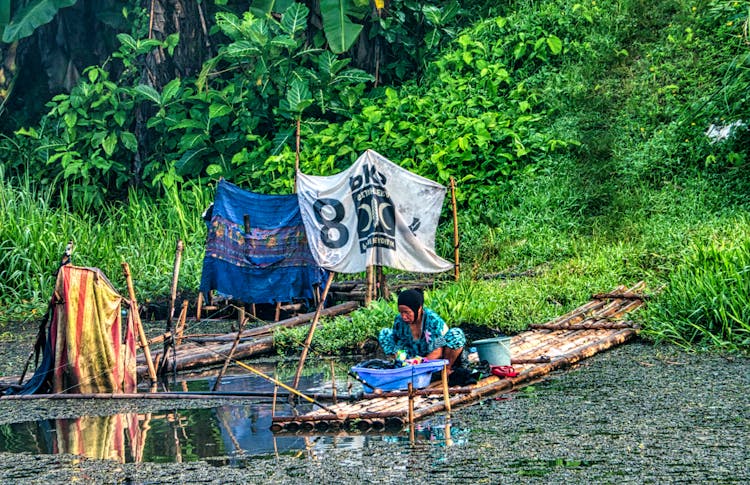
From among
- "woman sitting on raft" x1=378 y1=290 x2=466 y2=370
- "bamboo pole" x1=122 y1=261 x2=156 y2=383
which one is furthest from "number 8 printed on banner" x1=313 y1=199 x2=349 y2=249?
"woman sitting on raft" x1=378 y1=290 x2=466 y2=370

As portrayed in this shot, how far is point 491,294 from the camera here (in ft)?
38.6

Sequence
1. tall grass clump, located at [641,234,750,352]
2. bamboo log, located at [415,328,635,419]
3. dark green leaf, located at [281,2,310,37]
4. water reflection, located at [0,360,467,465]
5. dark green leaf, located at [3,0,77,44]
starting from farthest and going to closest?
dark green leaf, located at [281,2,310,37] < dark green leaf, located at [3,0,77,44] < tall grass clump, located at [641,234,750,352] < bamboo log, located at [415,328,635,419] < water reflection, located at [0,360,467,465]

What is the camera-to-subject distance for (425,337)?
8.12 meters

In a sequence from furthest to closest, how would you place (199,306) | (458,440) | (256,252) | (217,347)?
(199,306) → (256,252) → (217,347) → (458,440)

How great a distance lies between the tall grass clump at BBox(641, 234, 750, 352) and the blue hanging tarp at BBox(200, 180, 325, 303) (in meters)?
4.30

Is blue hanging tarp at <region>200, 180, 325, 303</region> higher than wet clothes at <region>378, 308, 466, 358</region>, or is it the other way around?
blue hanging tarp at <region>200, 180, 325, 303</region>

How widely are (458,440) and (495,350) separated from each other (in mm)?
1882

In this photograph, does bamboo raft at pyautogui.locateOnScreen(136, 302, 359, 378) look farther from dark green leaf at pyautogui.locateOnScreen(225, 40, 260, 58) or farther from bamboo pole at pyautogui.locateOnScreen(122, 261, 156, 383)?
dark green leaf at pyautogui.locateOnScreen(225, 40, 260, 58)

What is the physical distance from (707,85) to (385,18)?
585cm

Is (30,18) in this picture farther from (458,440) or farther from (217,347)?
(458,440)

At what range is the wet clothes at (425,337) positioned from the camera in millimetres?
8078

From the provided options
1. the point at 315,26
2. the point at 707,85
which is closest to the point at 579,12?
the point at 707,85

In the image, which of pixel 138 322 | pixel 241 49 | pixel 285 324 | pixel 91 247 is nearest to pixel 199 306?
pixel 285 324

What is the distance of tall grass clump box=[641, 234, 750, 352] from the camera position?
9.54m
